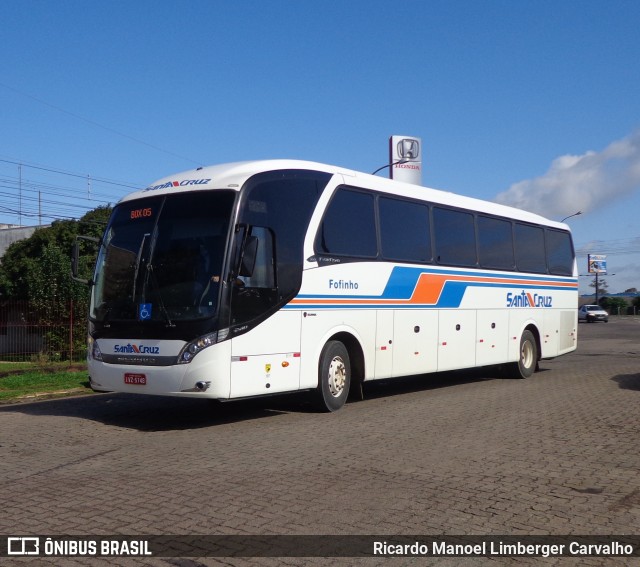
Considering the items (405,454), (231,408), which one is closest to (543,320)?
(231,408)

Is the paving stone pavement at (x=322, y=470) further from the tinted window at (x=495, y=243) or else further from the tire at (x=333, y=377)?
the tinted window at (x=495, y=243)

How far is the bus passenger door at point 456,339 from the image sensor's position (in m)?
14.7

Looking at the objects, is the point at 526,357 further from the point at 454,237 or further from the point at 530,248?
the point at 454,237

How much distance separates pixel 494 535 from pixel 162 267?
6.11 m

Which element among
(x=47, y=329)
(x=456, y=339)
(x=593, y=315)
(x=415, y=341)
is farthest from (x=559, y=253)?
(x=593, y=315)

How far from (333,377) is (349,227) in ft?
7.82

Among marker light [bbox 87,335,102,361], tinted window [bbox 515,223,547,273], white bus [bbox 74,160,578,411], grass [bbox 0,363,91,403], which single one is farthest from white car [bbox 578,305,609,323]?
marker light [bbox 87,335,102,361]

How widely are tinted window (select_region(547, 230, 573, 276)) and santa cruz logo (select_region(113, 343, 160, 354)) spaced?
476 inches

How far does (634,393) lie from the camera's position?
1442 centimetres

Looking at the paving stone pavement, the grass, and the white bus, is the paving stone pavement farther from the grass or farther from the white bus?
the grass

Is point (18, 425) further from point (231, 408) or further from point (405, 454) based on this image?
point (405, 454)

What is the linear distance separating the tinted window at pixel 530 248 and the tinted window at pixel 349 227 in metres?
6.15

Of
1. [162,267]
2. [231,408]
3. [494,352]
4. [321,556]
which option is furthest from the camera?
[494,352]

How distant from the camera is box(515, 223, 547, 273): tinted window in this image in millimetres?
17797
